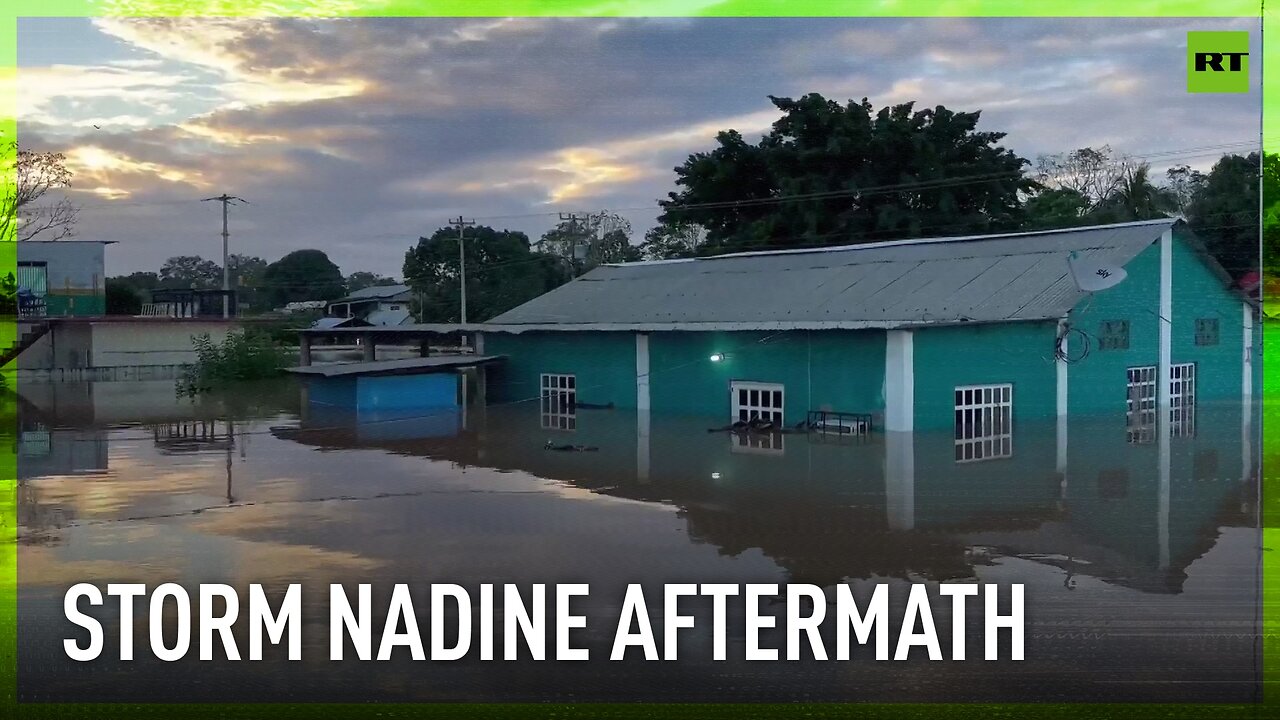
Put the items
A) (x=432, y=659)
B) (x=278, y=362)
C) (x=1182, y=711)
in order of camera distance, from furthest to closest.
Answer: (x=278, y=362) → (x=432, y=659) → (x=1182, y=711)

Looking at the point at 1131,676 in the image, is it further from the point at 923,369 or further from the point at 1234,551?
the point at 923,369

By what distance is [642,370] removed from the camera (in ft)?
97.5

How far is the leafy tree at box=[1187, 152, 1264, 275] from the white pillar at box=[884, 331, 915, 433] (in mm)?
25414

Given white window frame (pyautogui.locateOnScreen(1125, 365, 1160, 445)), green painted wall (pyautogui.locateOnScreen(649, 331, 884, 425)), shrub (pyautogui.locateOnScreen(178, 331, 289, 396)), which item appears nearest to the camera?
green painted wall (pyautogui.locateOnScreen(649, 331, 884, 425))

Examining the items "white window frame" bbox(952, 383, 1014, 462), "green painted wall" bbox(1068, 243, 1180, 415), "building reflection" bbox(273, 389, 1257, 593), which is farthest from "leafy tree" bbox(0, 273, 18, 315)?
"green painted wall" bbox(1068, 243, 1180, 415)

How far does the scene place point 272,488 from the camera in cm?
1767

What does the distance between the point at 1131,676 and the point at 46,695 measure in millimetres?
7899

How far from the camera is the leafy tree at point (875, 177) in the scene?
4547 cm

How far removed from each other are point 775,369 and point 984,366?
4848mm

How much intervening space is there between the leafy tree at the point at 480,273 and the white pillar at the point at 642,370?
3669 cm

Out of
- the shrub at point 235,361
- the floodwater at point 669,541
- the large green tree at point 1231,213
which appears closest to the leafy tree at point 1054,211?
the large green tree at point 1231,213

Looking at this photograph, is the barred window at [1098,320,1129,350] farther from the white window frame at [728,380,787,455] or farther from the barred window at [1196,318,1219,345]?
the white window frame at [728,380,787,455]

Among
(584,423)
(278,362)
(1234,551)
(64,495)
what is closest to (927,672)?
(1234,551)

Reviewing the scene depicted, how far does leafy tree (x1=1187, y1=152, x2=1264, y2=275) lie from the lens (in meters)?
42.9
